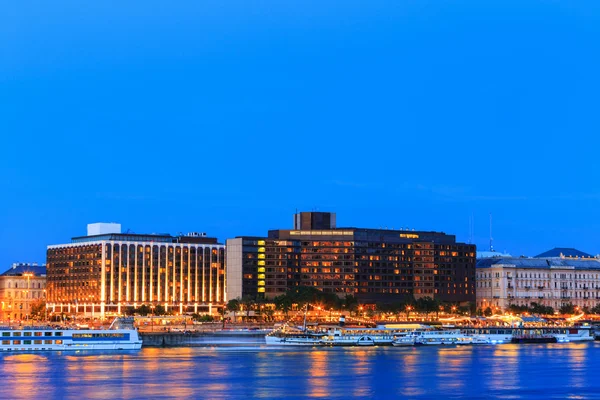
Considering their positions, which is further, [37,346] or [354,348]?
[354,348]

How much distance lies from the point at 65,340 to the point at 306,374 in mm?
54852

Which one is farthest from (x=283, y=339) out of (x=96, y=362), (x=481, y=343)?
(x=96, y=362)

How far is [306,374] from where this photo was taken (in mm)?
105438

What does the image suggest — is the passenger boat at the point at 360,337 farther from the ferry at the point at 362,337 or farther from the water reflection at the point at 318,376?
the water reflection at the point at 318,376

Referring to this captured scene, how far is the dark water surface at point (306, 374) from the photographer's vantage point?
89312 mm

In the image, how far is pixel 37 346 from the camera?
14862cm

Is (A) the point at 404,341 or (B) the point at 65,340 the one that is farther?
(A) the point at 404,341

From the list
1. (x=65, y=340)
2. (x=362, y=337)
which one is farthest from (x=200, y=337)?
(x=65, y=340)

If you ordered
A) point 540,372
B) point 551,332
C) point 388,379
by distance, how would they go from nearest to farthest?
point 388,379, point 540,372, point 551,332

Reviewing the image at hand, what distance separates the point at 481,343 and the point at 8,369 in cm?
8110

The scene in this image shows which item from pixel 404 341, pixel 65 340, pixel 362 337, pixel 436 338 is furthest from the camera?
pixel 436 338

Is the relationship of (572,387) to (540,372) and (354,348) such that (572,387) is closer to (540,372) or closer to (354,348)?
(540,372)

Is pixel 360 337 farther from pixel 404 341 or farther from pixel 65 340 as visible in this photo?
pixel 65 340

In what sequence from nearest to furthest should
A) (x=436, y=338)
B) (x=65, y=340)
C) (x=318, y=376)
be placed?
(x=318, y=376) → (x=65, y=340) → (x=436, y=338)
